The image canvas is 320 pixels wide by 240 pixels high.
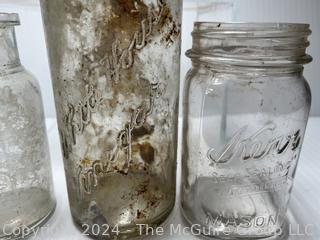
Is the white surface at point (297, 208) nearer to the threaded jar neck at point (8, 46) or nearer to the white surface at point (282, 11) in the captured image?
the threaded jar neck at point (8, 46)

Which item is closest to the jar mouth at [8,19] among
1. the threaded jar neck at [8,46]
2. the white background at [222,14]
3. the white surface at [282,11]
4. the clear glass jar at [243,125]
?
the threaded jar neck at [8,46]

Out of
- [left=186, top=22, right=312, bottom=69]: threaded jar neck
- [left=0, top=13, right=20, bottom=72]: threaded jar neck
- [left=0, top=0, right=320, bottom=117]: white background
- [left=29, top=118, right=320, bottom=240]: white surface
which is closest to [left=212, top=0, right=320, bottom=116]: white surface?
[left=0, top=0, right=320, bottom=117]: white background

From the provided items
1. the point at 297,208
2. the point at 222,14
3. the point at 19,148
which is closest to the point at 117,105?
the point at 19,148

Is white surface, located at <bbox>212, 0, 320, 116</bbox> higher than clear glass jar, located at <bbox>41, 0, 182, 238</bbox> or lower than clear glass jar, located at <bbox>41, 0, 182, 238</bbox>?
higher

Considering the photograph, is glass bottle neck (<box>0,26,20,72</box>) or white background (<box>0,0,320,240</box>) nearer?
glass bottle neck (<box>0,26,20,72</box>)

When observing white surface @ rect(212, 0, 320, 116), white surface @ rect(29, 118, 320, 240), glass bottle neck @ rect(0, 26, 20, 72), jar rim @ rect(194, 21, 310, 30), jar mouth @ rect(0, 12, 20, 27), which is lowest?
white surface @ rect(29, 118, 320, 240)

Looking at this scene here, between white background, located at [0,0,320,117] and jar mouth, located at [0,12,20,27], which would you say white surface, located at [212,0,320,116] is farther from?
jar mouth, located at [0,12,20,27]

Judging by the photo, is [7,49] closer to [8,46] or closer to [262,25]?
[8,46]
